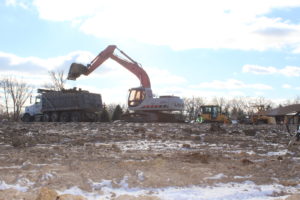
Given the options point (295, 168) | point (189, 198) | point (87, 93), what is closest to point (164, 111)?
point (87, 93)

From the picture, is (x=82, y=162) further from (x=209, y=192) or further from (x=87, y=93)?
(x=87, y=93)

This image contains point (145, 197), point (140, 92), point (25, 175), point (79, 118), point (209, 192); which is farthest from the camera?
point (79, 118)

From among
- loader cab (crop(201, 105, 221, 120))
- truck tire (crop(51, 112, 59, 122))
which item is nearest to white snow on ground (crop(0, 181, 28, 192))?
truck tire (crop(51, 112, 59, 122))

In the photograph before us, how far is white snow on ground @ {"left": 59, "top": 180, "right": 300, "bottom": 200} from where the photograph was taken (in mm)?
4344

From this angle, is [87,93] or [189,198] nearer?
[189,198]

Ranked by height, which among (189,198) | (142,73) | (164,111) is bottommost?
(189,198)

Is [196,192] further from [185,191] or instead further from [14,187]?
[14,187]

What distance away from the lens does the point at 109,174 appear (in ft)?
17.2

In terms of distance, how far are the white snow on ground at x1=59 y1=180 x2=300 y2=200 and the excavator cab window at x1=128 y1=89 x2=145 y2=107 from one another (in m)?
23.4

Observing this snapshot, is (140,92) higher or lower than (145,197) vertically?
higher

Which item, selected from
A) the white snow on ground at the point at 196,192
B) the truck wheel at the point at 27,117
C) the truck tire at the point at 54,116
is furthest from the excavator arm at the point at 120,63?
the white snow on ground at the point at 196,192

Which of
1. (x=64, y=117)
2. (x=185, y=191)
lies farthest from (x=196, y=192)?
(x=64, y=117)

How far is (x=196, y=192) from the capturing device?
4570 mm

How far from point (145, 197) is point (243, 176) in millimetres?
1894
